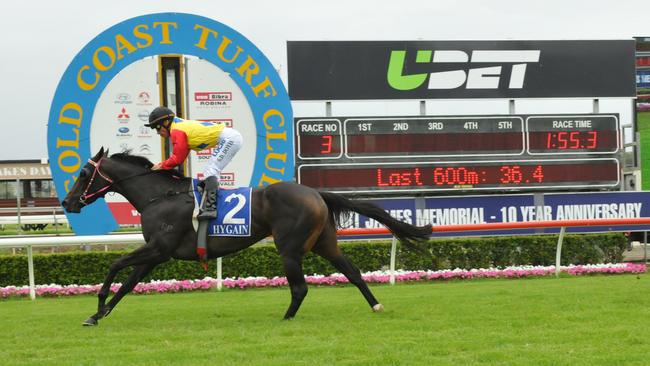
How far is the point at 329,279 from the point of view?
907 centimetres

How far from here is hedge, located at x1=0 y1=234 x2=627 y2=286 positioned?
9.27 metres

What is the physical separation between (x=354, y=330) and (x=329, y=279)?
13.8ft

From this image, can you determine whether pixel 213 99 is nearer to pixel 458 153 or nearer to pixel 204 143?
pixel 458 153

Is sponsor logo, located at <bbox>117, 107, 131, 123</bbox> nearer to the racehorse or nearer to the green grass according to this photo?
the green grass

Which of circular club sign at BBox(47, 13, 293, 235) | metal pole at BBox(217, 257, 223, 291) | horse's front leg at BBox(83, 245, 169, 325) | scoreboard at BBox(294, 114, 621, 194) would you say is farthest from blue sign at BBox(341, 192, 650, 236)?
horse's front leg at BBox(83, 245, 169, 325)

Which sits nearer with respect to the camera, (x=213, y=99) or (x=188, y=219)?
(x=188, y=219)

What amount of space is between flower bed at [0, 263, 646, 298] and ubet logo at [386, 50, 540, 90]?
3.42 metres

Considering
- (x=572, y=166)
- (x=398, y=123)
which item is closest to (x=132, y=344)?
(x=398, y=123)

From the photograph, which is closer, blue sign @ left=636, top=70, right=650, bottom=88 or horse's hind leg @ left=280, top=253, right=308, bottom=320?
horse's hind leg @ left=280, top=253, right=308, bottom=320

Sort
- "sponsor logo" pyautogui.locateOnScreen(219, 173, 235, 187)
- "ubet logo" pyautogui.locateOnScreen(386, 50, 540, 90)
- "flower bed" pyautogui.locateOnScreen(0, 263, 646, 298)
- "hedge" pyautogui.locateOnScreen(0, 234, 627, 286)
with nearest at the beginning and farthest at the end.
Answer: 1. "flower bed" pyautogui.locateOnScreen(0, 263, 646, 298)
2. "hedge" pyautogui.locateOnScreen(0, 234, 627, 286)
3. "sponsor logo" pyautogui.locateOnScreen(219, 173, 235, 187)
4. "ubet logo" pyautogui.locateOnScreen(386, 50, 540, 90)

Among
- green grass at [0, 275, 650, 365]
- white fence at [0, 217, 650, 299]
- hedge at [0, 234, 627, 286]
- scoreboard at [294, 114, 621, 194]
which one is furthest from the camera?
scoreboard at [294, 114, 621, 194]

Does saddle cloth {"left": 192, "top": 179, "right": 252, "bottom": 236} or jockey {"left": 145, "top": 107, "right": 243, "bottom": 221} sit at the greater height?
jockey {"left": 145, "top": 107, "right": 243, "bottom": 221}

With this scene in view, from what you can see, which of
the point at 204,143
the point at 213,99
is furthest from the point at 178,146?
the point at 213,99

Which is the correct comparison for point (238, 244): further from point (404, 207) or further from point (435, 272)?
point (404, 207)
